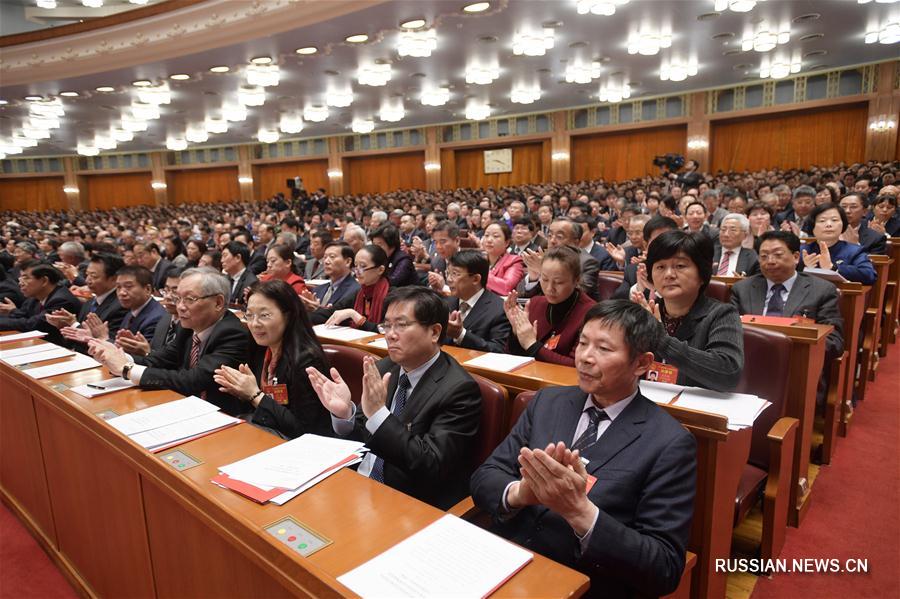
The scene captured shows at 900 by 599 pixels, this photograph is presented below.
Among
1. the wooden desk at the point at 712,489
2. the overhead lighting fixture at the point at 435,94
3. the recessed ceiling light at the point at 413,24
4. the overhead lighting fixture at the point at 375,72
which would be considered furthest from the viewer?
the overhead lighting fixture at the point at 435,94

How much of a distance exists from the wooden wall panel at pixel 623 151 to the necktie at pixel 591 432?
1441 cm

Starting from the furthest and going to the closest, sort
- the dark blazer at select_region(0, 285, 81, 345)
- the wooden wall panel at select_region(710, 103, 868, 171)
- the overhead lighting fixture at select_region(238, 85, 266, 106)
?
the wooden wall panel at select_region(710, 103, 868, 171)
the overhead lighting fixture at select_region(238, 85, 266, 106)
the dark blazer at select_region(0, 285, 81, 345)

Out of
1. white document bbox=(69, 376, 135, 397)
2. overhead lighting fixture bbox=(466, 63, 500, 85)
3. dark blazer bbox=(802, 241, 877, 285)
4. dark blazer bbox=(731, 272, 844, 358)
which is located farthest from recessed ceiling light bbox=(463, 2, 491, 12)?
white document bbox=(69, 376, 135, 397)

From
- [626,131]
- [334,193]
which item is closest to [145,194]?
[334,193]

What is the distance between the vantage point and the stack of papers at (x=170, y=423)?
1632 millimetres

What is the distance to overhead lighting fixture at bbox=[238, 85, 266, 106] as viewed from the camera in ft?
36.0

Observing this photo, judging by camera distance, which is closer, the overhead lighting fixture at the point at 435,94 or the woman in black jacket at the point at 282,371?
the woman in black jacket at the point at 282,371

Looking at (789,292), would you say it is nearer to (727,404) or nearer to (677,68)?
(727,404)

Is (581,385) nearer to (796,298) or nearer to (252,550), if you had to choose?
(252,550)

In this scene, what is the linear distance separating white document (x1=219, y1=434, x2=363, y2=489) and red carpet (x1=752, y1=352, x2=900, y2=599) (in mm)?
1587

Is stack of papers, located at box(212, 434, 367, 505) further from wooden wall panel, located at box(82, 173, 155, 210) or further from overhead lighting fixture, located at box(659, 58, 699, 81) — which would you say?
wooden wall panel, located at box(82, 173, 155, 210)

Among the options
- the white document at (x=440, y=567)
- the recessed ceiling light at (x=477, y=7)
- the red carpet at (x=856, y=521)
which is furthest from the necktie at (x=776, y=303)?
the recessed ceiling light at (x=477, y=7)

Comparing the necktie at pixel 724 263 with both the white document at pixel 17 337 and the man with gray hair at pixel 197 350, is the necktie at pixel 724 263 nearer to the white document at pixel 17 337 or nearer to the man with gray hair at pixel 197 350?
the man with gray hair at pixel 197 350

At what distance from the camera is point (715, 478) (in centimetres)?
154
